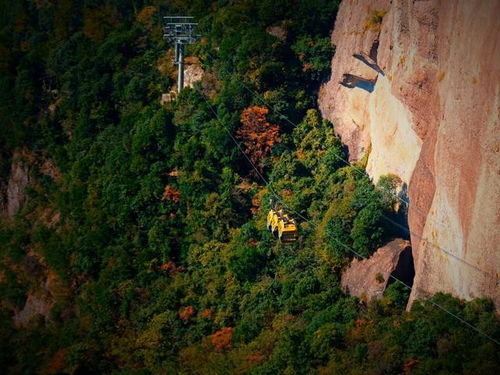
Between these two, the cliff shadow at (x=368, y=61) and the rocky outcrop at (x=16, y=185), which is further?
the rocky outcrop at (x=16, y=185)

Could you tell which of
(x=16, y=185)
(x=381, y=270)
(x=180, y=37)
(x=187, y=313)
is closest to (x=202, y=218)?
(x=187, y=313)

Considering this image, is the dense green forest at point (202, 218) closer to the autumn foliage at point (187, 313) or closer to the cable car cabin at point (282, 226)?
the autumn foliage at point (187, 313)

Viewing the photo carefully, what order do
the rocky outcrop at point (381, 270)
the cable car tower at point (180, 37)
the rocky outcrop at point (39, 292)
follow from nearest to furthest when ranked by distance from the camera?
the rocky outcrop at point (381, 270) → the rocky outcrop at point (39, 292) → the cable car tower at point (180, 37)

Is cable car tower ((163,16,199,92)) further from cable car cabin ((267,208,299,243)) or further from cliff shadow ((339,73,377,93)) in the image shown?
cable car cabin ((267,208,299,243))

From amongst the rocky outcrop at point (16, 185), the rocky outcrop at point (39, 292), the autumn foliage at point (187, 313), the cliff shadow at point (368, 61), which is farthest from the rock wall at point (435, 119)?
the rocky outcrop at point (16, 185)

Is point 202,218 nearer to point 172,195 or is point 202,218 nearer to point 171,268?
point 172,195

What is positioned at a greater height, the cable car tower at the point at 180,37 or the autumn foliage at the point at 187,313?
the cable car tower at the point at 180,37
